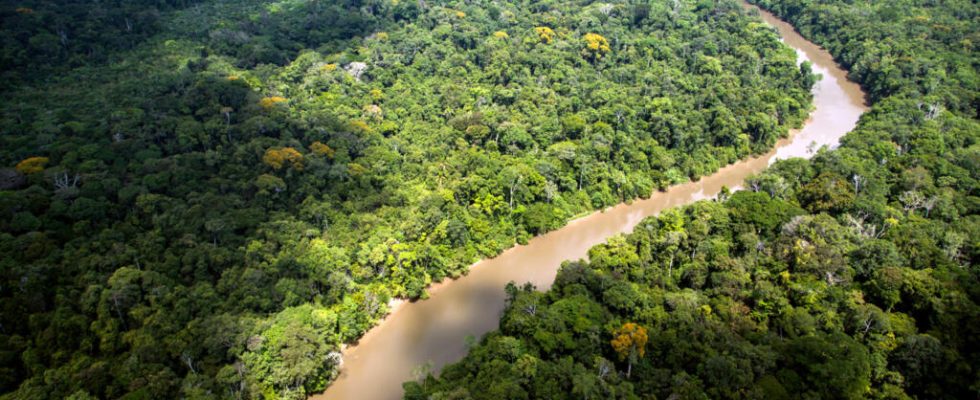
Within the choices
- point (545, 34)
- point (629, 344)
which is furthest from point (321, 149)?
point (545, 34)

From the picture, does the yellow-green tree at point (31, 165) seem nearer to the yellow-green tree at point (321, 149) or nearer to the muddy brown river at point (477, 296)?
the yellow-green tree at point (321, 149)

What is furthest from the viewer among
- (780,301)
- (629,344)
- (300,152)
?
(300,152)

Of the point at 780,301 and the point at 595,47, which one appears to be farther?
the point at 595,47

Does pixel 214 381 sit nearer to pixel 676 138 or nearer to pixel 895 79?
pixel 676 138

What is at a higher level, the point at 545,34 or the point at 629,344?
the point at 545,34

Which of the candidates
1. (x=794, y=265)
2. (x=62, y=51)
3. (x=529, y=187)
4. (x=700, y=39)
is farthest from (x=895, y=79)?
(x=62, y=51)

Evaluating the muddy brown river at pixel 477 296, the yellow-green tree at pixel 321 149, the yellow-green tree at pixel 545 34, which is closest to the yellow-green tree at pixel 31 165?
the yellow-green tree at pixel 321 149

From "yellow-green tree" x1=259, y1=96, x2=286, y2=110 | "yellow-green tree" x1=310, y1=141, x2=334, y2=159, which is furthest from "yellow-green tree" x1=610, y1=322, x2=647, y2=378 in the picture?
"yellow-green tree" x1=259, y1=96, x2=286, y2=110

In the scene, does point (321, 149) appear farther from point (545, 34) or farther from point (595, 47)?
point (595, 47)
